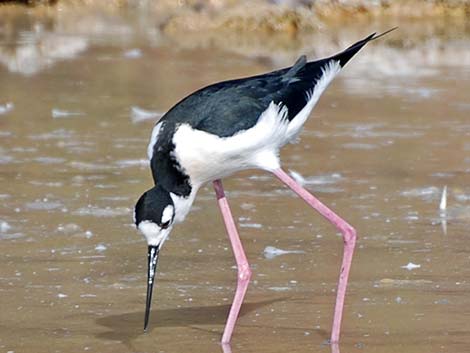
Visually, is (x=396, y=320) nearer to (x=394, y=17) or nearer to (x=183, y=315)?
(x=183, y=315)

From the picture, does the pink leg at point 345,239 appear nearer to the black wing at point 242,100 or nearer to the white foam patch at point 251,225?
the black wing at point 242,100

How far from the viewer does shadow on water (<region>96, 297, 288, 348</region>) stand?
4773 mm

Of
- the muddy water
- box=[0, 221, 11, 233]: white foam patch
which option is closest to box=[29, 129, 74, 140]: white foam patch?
the muddy water

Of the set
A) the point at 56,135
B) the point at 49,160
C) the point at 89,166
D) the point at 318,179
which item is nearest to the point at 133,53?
the point at 56,135

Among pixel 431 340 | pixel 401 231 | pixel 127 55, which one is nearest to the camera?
pixel 431 340

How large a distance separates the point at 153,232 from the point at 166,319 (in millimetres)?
491

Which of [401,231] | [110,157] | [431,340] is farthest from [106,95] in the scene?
[431,340]

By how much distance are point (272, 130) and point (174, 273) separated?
2.81ft

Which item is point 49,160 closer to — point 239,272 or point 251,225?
point 251,225

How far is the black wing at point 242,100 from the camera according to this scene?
4832 millimetres

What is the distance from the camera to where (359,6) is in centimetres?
1501

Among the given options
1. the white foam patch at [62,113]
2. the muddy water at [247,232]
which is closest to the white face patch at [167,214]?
the muddy water at [247,232]

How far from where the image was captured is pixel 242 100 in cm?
503

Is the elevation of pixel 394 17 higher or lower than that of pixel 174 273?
lower
